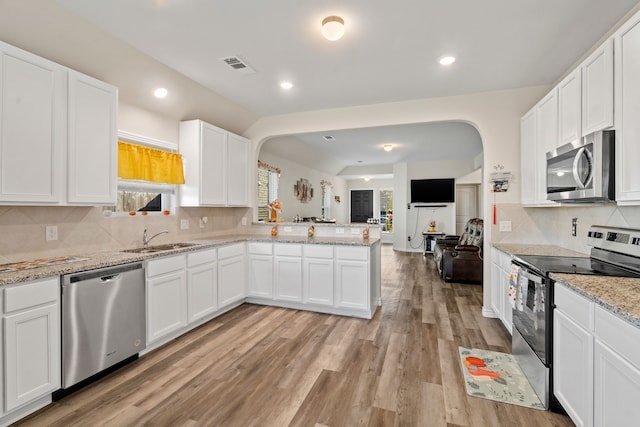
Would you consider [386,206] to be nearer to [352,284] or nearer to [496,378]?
[352,284]

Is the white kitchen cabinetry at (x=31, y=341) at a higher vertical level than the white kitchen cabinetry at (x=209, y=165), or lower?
lower

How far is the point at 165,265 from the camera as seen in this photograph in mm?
2918

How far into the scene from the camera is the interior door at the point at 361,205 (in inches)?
463

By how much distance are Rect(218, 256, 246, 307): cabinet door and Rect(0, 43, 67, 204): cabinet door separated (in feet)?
5.86

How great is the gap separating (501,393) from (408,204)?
724 cm

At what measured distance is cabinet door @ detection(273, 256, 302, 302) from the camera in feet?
12.9

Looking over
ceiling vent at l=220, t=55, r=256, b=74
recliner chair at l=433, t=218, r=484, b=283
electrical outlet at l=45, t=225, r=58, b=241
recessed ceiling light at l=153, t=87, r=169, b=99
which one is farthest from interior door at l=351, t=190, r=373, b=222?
electrical outlet at l=45, t=225, r=58, b=241

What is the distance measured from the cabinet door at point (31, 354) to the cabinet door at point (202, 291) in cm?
122

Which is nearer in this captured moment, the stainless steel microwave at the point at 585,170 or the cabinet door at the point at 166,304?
the stainless steel microwave at the point at 585,170

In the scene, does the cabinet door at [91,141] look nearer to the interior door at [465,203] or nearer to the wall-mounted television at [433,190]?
the wall-mounted television at [433,190]

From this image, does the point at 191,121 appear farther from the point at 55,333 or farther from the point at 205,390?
the point at 205,390

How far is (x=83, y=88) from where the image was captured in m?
2.48

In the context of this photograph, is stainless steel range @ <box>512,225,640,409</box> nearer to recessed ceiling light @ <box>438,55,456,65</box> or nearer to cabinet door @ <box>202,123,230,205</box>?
recessed ceiling light @ <box>438,55,456,65</box>

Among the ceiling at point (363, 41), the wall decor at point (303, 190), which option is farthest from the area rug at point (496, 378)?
the wall decor at point (303, 190)
